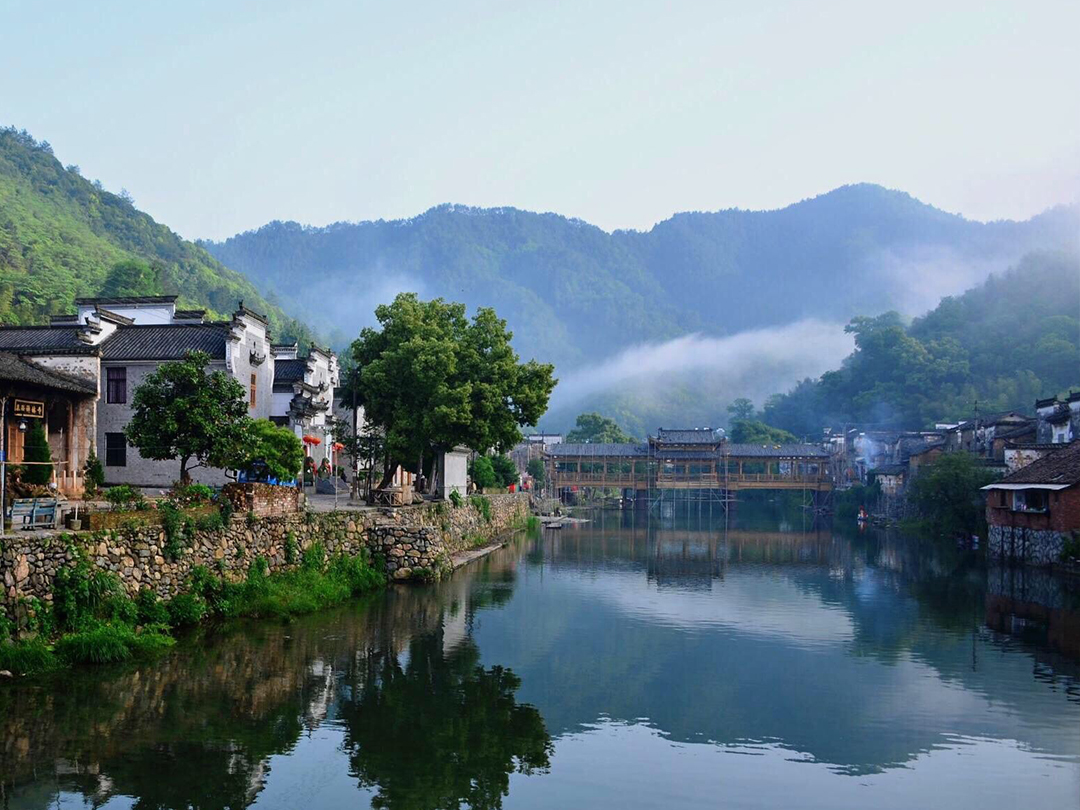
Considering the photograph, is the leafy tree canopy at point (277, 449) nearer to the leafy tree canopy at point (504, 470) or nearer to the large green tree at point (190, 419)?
the large green tree at point (190, 419)

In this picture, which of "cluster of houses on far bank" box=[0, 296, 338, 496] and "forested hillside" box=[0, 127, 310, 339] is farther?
"forested hillside" box=[0, 127, 310, 339]

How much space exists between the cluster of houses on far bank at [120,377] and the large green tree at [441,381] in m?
3.94

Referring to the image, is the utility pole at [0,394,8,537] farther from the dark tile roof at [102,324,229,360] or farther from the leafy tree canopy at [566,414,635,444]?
the leafy tree canopy at [566,414,635,444]

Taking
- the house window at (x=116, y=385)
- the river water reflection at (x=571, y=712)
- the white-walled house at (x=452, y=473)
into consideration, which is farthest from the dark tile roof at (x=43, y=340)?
the white-walled house at (x=452, y=473)

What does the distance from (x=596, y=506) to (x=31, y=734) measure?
287ft

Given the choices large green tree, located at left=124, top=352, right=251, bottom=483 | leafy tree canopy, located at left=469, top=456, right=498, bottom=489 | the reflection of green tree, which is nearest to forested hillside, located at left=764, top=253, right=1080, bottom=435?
leafy tree canopy, located at left=469, top=456, right=498, bottom=489

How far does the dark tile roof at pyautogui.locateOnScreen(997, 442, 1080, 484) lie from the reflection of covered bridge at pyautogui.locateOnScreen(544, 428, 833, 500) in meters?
41.1

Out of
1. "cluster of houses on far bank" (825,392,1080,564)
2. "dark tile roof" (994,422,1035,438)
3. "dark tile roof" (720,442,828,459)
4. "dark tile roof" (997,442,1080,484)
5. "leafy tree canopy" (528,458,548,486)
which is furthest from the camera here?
"leafy tree canopy" (528,458,548,486)

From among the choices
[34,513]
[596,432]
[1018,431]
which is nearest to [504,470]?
[1018,431]

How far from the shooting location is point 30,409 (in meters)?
28.4

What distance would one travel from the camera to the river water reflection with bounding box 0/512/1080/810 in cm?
1370

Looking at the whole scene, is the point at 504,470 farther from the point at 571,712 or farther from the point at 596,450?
the point at 571,712

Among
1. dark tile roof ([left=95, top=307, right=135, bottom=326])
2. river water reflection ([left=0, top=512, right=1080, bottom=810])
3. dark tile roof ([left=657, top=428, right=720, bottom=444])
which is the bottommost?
river water reflection ([left=0, top=512, right=1080, bottom=810])

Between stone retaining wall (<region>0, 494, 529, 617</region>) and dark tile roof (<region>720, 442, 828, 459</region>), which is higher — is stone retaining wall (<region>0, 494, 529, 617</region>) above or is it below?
below
